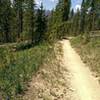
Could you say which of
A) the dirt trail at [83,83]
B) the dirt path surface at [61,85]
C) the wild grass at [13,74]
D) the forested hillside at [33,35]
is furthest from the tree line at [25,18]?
the wild grass at [13,74]

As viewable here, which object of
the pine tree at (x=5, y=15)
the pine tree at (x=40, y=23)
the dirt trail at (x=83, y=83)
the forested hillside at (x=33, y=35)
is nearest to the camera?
the dirt trail at (x=83, y=83)

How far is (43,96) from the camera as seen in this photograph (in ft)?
37.4

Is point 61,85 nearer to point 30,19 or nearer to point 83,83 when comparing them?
point 83,83

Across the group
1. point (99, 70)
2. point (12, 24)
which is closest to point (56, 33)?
point (12, 24)

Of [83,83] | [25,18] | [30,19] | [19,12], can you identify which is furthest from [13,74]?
[19,12]

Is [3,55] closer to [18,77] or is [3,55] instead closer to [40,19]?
[18,77]

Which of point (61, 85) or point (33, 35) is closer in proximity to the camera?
point (61, 85)

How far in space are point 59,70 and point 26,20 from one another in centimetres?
3797

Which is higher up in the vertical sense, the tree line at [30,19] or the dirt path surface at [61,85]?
the tree line at [30,19]

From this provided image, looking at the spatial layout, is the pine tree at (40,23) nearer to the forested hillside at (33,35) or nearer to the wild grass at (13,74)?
the forested hillside at (33,35)

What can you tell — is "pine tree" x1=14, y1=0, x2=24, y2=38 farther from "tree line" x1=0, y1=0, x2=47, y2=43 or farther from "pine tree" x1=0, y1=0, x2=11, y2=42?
"pine tree" x1=0, y1=0, x2=11, y2=42

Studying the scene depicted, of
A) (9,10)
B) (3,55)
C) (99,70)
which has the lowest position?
(99,70)

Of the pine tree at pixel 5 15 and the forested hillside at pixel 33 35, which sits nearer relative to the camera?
the forested hillside at pixel 33 35

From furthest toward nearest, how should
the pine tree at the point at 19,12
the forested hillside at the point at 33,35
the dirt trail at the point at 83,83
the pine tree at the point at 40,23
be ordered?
the pine tree at the point at 19,12 < the pine tree at the point at 40,23 < the forested hillside at the point at 33,35 < the dirt trail at the point at 83,83
